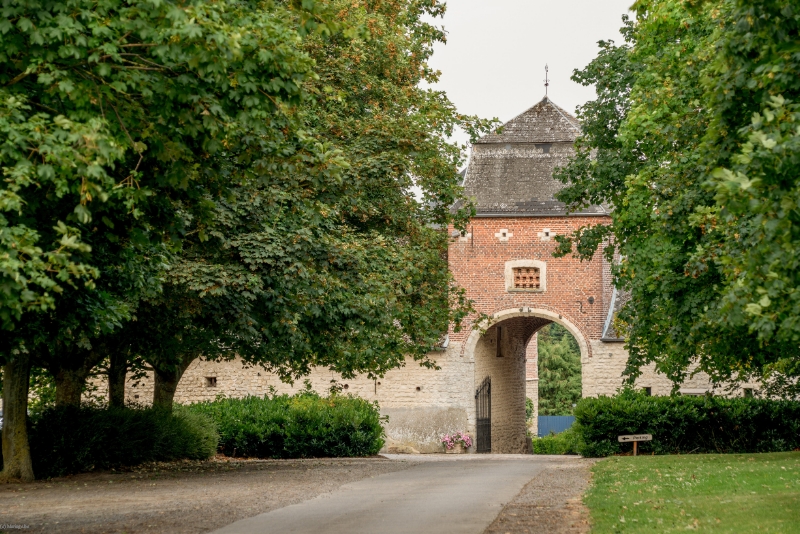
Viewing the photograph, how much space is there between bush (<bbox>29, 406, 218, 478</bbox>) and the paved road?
196 inches

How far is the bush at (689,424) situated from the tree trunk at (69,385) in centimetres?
1177

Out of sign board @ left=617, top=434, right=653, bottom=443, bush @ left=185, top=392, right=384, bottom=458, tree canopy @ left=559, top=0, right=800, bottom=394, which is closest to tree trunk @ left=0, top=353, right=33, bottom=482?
bush @ left=185, top=392, right=384, bottom=458

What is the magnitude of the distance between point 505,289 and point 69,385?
15.8 m

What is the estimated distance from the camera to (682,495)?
40.5ft

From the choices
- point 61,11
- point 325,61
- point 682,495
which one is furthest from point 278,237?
point 61,11

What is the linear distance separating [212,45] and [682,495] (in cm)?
851

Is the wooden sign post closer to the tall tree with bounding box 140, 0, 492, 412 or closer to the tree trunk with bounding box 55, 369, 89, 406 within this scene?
the tall tree with bounding box 140, 0, 492, 412

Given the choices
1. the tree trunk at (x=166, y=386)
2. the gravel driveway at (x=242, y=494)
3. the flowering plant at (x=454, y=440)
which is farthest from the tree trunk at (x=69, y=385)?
the flowering plant at (x=454, y=440)

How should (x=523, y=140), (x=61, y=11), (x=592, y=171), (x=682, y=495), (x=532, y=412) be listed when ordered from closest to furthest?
(x=61, y=11) → (x=682, y=495) → (x=592, y=171) → (x=523, y=140) → (x=532, y=412)

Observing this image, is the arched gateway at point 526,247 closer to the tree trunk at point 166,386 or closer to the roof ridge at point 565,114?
the roof ridge at point 565,114

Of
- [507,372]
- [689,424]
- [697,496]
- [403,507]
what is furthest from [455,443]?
[403,507]

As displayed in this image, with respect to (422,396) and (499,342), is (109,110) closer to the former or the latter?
(422,396)

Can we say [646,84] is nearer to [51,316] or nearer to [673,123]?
[673,123]

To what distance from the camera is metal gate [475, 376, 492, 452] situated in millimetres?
31283
